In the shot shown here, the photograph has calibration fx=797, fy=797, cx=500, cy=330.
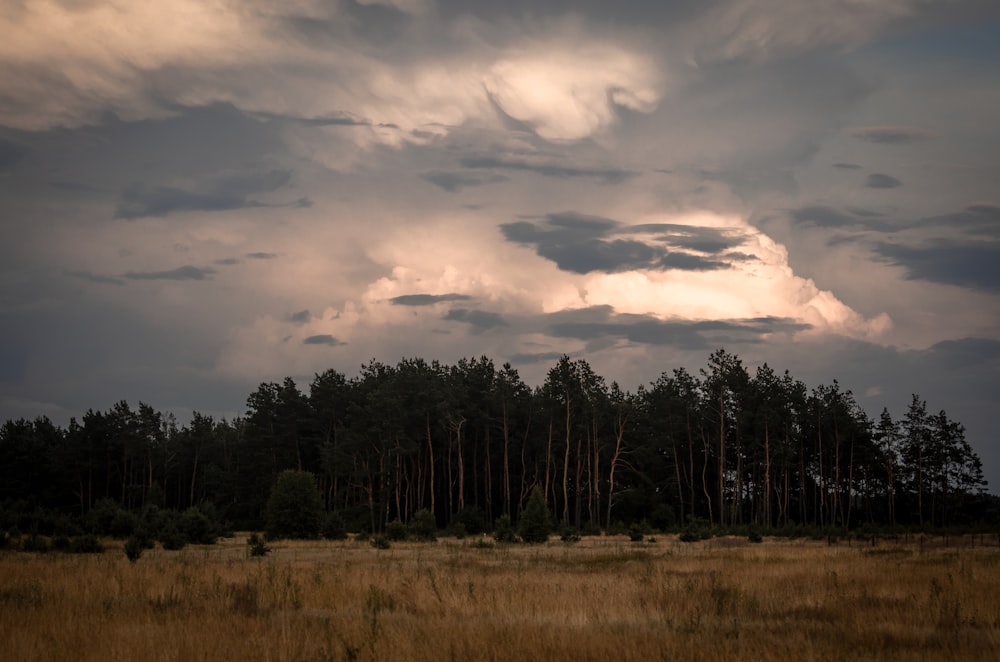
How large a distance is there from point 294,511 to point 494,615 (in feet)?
137

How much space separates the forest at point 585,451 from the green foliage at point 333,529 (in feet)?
58.0

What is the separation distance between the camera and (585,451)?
3401 inches

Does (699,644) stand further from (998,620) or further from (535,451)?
(535,451)

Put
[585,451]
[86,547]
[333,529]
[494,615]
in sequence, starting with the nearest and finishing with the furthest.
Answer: [494,615], [86,547], [333,529], [585,451]

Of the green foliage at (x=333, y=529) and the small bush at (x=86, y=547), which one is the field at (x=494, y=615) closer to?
the small bush at (x=86, y=547)

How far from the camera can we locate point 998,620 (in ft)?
48.1

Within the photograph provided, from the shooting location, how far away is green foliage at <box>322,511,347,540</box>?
53969 mm

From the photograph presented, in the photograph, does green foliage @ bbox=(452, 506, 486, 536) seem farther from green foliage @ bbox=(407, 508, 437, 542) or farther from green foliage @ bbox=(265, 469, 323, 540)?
green foliage @ bbox=(265, 469, 323, 540)

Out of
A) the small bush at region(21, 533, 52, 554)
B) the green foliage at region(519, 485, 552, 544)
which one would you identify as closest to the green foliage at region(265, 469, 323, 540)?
the green foliage at region(519, 485, 552, 544)

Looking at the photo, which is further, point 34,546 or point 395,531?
point 395,531

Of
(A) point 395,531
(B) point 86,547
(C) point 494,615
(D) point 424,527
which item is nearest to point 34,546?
(B) point 86,547

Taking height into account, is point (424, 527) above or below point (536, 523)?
below

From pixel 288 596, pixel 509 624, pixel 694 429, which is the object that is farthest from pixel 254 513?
pixel 509 624

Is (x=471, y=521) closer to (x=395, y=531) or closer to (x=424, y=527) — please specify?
(x=424, y=527)
